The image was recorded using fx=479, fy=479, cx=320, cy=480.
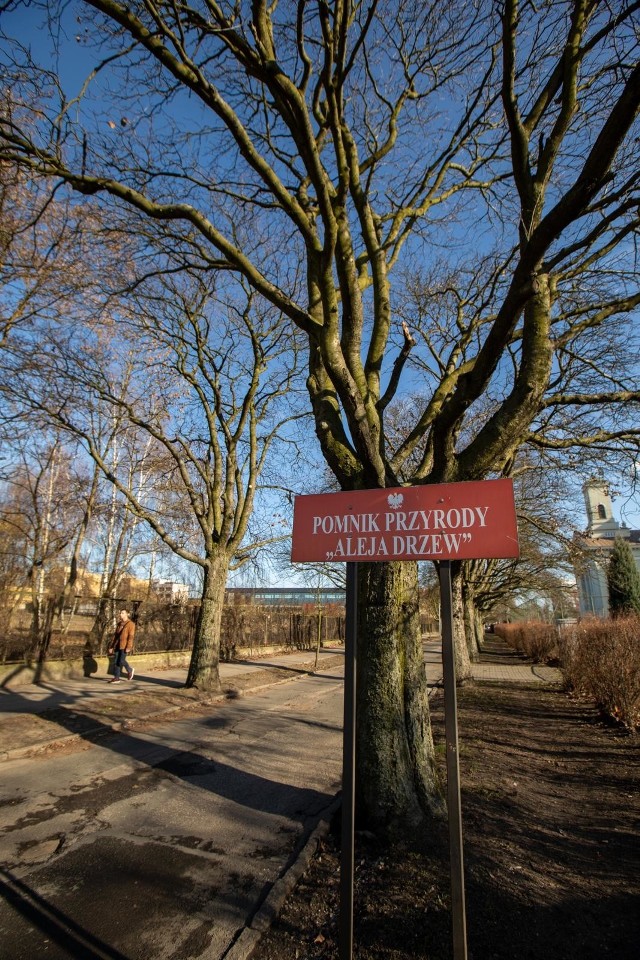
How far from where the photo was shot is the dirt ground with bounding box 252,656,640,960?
272 centimetres

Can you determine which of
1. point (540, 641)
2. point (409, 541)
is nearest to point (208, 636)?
point (409, 541)

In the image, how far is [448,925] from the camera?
282cm

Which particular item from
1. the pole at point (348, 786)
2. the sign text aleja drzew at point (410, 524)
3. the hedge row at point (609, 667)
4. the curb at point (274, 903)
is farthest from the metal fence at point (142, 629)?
the pole at point (348, 786)

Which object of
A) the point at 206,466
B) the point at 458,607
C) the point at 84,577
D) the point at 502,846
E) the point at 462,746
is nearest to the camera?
the point at 502,846

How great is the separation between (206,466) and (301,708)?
21.5ft

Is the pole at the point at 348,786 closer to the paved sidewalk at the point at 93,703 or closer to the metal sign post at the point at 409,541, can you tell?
the metal sign post at the point at 409,541

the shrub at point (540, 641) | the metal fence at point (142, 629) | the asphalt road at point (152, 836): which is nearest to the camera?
the asphalt road at point (152, 836)

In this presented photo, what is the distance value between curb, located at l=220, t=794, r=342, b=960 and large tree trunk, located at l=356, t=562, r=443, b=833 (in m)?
0.46

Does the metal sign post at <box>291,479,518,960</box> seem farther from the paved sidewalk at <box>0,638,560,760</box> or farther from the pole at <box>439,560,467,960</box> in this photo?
the paved sidewalk at <box>0,638,560,760</box>

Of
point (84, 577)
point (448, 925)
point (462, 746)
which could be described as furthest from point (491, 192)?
point (84, 577)

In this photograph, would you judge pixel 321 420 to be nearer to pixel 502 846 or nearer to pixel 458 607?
pixel 502 846

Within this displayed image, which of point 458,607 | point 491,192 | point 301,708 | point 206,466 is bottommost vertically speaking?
point 301,708

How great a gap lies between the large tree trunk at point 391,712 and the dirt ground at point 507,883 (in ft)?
0.96

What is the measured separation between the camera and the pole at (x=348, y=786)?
2.36m
